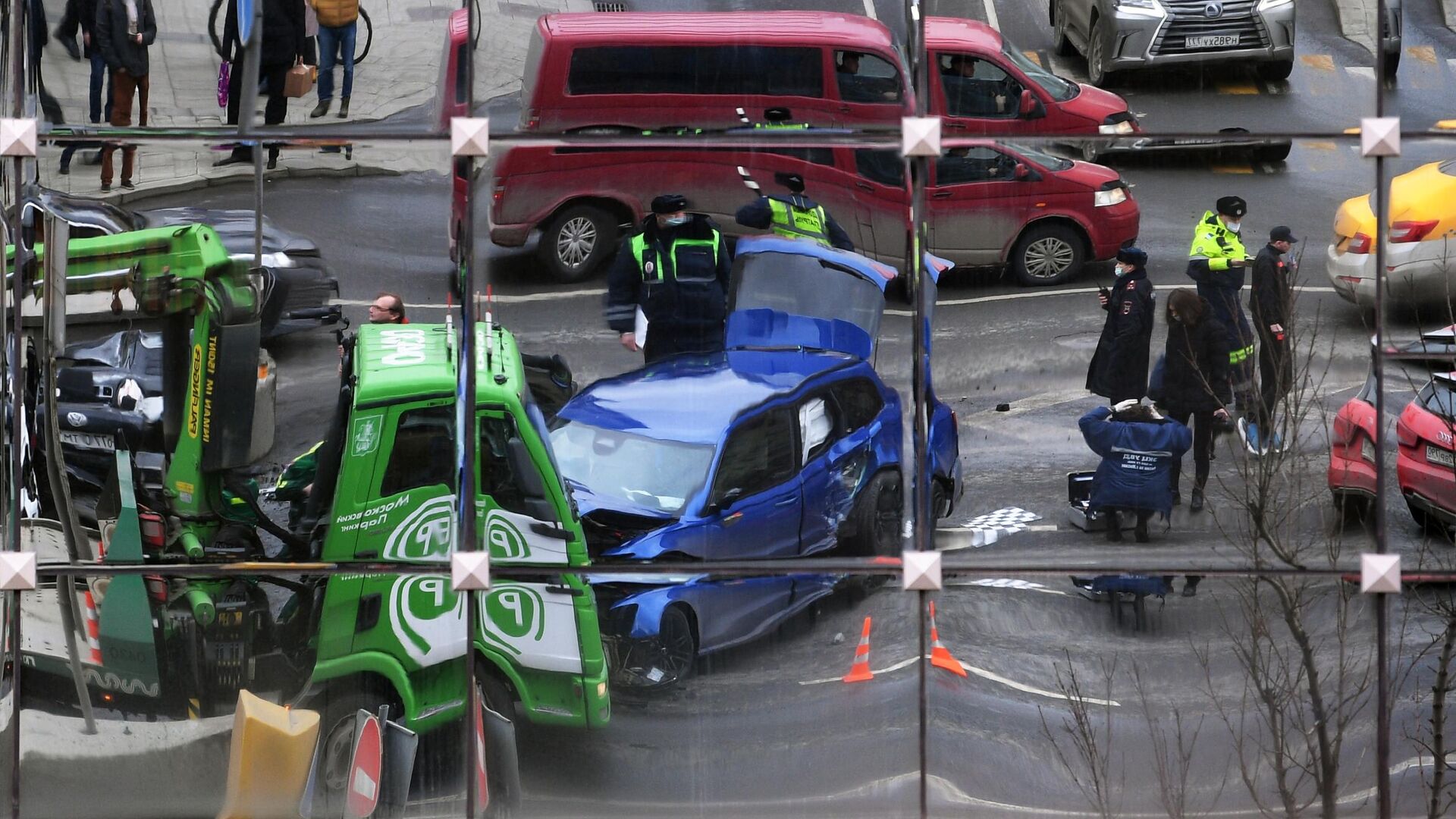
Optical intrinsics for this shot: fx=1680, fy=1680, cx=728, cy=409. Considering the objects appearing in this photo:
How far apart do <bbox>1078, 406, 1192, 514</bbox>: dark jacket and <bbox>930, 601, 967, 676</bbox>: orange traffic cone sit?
768 millimetres

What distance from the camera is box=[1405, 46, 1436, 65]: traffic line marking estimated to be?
650 centimetres

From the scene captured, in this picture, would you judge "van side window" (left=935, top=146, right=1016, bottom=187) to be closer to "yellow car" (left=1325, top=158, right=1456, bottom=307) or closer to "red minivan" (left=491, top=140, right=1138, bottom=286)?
"red minivan" (left=491, top=140, right=1138, bottom=286)

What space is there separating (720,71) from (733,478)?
1.58 metres

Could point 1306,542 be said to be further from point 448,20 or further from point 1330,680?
point 448,20

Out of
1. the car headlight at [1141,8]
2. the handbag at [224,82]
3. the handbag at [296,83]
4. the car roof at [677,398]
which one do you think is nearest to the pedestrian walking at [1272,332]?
the car headlight at [1141,8]

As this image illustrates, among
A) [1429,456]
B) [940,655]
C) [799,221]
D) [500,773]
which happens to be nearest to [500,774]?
[500,773]

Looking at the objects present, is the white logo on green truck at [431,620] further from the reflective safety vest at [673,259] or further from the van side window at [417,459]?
the reflective safety vest at [673,259]

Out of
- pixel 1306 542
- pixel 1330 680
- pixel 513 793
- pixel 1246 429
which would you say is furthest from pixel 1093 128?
pixel 513 793

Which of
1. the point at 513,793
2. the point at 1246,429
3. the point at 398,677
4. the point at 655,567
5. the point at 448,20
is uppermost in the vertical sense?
the point at 448,20

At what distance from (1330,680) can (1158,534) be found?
88 centimetres

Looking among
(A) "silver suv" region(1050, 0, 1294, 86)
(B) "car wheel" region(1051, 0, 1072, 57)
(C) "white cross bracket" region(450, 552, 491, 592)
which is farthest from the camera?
(B) "car wheel" region(1051, 0, 1072, 57)

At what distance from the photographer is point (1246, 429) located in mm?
6555

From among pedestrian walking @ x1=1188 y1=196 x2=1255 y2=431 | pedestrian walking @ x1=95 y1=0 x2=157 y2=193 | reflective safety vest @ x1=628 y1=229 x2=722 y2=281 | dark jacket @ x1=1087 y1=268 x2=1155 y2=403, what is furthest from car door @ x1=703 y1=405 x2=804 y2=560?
pedestrian walking @ x1=95 y1=0 x2=157 y2=193

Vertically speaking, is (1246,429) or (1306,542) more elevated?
(1246,429)
